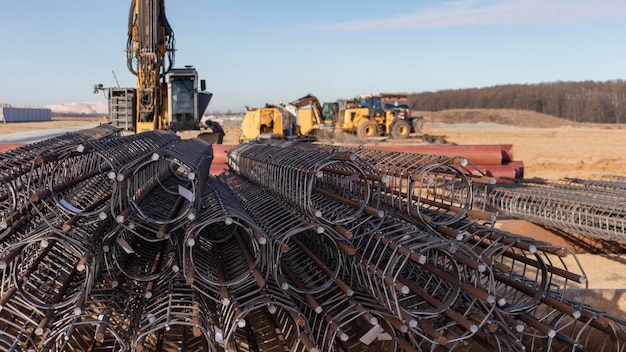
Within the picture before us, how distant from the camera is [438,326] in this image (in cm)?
327

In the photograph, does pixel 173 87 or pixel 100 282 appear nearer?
pixel 100 282

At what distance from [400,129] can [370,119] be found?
5.21 ft

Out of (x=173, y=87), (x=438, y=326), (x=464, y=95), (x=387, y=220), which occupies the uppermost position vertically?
(x=464, y=95)

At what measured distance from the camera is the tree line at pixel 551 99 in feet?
222

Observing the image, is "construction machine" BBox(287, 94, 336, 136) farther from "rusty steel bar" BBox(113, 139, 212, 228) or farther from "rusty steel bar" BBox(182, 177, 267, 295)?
"rusty steel bar" BBox(182, 177, 267, 295)

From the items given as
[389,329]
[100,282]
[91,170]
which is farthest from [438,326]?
[91,170]

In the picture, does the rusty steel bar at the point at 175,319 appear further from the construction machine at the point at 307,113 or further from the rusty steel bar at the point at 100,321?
the construction machine at the point at 307,113

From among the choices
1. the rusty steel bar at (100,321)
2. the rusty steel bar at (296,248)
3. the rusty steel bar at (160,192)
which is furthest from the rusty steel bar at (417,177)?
the rusty steel bar at (100,321)

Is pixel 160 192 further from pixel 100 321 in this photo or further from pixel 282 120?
pixel 282 120

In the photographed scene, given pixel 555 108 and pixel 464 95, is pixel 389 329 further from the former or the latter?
pixel 464 95

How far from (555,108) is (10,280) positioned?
81602 mm

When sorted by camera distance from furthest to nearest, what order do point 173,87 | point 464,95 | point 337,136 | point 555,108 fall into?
point 464,95 → point 555,108 → point 337,136 → point 173,87

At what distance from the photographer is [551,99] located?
252 ft

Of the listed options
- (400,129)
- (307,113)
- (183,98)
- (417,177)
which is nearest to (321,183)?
(417,177)
